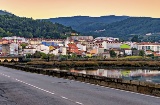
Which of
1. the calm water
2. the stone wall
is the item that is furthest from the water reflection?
the stone wall

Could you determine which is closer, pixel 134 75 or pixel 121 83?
pixel 121 83

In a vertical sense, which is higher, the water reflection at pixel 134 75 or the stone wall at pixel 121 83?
the stone wall at pixel 121 83

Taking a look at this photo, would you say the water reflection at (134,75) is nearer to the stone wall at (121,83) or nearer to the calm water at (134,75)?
the calm water at (134,75)

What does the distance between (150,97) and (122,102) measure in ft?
8.79

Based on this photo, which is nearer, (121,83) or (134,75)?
(121,83)

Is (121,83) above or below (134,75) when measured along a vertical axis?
above

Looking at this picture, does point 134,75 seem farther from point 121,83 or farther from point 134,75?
point 121,83

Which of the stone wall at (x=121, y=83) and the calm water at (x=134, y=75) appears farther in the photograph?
the calm water at (x=134, y=75)

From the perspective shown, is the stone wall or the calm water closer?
the stone wall

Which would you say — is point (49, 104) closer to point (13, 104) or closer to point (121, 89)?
point (13, 104)

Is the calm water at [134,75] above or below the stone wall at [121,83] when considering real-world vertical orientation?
below

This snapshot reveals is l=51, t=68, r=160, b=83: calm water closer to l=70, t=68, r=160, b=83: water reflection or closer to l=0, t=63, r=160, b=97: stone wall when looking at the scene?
l=70, t=68, r=160, b=83: water reflection

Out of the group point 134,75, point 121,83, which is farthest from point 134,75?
point 121,83

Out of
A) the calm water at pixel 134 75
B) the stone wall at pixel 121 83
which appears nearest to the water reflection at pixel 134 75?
the calm water at pixel 134 75
